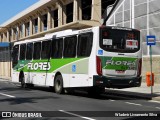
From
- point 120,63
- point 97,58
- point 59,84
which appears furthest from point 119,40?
point 59,84

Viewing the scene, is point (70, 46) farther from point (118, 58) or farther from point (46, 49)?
point (46, 49)

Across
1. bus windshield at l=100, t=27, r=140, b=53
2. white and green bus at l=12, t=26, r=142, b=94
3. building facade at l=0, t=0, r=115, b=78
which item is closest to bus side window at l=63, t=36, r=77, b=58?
white and green bus at l=12, t=26, r=142, b=94

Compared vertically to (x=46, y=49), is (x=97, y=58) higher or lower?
lower

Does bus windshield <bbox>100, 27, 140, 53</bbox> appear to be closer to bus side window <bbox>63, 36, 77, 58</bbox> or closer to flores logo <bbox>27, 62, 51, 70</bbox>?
bus side window <bbox>63, 36, 77, 58</bbox>

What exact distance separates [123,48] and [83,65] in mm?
2072

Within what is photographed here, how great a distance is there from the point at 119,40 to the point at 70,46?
297 cm

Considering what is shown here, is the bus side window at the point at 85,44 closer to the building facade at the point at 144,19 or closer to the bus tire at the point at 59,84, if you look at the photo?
the bus tire at the point at 59,84

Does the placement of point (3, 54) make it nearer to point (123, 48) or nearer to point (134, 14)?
point (134, 14)

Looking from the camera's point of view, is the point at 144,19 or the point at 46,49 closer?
the point at 46,49

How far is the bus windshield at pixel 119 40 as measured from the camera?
18656mm

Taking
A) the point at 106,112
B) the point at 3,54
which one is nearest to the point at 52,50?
the point at 106,112

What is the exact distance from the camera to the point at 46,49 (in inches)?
939

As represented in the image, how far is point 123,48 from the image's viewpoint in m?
19.1

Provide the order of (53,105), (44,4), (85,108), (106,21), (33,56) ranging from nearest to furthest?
(85,108) < (53,105) < (33,56) < (106,21) < (44,4)
